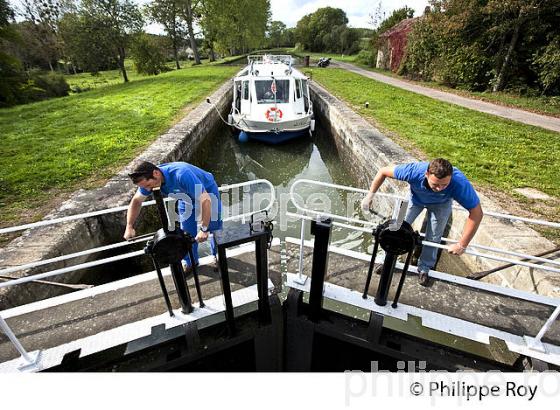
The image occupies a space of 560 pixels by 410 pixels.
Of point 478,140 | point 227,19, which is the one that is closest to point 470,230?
point 478,140

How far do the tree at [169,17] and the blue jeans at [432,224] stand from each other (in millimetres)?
37850

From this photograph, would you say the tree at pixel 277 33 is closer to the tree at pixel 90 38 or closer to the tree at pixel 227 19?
the tree at pixel 227 19

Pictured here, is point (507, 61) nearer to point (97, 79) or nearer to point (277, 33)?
point (97, 79)

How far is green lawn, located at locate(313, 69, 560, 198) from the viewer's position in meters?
5.83

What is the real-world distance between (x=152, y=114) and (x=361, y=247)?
9442 millimetres

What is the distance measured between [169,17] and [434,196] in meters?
43.7

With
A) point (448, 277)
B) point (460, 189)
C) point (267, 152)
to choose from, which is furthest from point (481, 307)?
point (267, 152)

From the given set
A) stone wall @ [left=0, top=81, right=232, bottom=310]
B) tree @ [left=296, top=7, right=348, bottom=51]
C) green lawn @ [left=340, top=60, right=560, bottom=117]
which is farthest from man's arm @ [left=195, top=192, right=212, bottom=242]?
tree @ [left=296, top=7, right=348, bottom=51]

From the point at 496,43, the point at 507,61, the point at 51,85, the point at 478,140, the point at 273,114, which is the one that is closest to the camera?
the point at 478,140

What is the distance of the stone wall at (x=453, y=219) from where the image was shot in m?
3.51

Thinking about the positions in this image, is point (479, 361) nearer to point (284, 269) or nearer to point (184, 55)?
point (284, 269)

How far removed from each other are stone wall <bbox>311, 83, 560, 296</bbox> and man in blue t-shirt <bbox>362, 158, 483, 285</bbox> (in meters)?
1.14

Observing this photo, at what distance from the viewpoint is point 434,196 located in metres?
3.21
